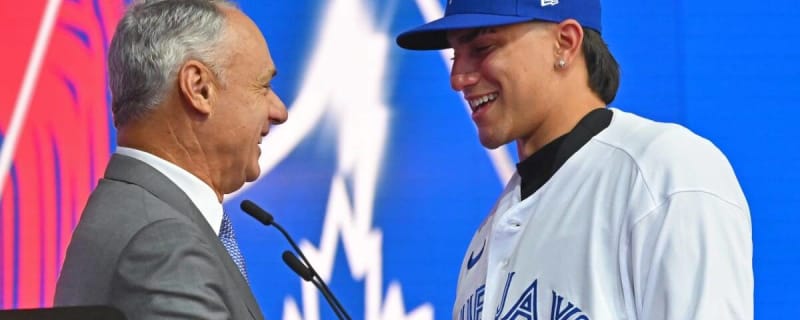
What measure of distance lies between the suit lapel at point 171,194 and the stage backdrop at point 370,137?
88cm

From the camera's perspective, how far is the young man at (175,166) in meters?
1.28

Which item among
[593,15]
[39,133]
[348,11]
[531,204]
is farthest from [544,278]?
[39,133]

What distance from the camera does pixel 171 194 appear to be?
1392mm

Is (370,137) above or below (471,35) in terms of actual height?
below

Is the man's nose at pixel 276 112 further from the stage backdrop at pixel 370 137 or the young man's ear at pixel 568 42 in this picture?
the stage backdrop at pixel 370 137

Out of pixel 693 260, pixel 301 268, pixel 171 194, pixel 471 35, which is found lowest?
pixel 301 268

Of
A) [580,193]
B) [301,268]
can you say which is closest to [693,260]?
[580,193]

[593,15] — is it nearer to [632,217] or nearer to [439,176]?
[632,217]

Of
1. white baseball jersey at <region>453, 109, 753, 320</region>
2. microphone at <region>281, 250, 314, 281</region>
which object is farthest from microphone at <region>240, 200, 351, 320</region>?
white baseball jersey at <region>453, 109, 753, 320</region>

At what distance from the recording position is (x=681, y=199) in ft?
4.28

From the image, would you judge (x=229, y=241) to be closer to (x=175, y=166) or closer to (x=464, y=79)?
(x=175, y=166)

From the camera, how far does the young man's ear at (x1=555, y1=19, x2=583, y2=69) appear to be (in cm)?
156

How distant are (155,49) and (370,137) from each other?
0.92 m

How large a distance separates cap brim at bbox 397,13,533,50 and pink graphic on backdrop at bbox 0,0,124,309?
2.86 ft
